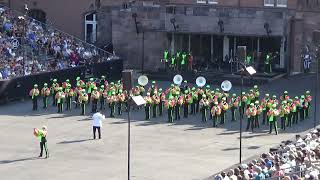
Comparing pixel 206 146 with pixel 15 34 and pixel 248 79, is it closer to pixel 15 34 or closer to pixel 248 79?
pixel 248 79

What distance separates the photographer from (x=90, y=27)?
6272cm

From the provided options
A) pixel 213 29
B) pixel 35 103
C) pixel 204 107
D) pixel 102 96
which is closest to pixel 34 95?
pixel 35 103

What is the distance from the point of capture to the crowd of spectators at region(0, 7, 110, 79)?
50.0 meters

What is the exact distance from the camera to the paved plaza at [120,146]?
3180cm

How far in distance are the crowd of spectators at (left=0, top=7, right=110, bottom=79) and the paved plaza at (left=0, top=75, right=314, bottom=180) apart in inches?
209

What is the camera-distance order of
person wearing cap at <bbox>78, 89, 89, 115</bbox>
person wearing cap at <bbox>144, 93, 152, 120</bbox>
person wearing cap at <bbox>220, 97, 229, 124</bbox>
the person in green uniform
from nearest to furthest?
person wearing cap at <bbox>220, 97, 229, 124</bbox>, person wearing cap at <bbox>144, 93, 152, 120</bbox>, person wearing cap at <bbox>78, 89, 89, 115</bbox>, the person in green uniform

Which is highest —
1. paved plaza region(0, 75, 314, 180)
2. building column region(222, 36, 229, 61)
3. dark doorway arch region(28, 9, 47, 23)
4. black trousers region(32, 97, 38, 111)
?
dark doorway arch region(28, 9, 47, 23)

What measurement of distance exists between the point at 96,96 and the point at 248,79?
45.4ft

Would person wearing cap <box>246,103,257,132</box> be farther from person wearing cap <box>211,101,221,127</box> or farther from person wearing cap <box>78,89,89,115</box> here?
person wearing cap <box>78,89,89,115</box>

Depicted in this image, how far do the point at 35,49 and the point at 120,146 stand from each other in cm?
2019

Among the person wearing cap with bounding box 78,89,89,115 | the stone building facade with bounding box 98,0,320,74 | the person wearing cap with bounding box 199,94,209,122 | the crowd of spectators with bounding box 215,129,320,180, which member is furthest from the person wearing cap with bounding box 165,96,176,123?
the stone building facade with bounding box 98,0,320,74

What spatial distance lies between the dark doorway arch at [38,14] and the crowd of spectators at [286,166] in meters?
37.7

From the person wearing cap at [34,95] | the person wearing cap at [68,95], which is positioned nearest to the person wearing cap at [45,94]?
the person wearing cap at [34,95]

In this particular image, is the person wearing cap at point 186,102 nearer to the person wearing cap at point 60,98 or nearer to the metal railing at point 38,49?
the person wearing cap at point 60,98
